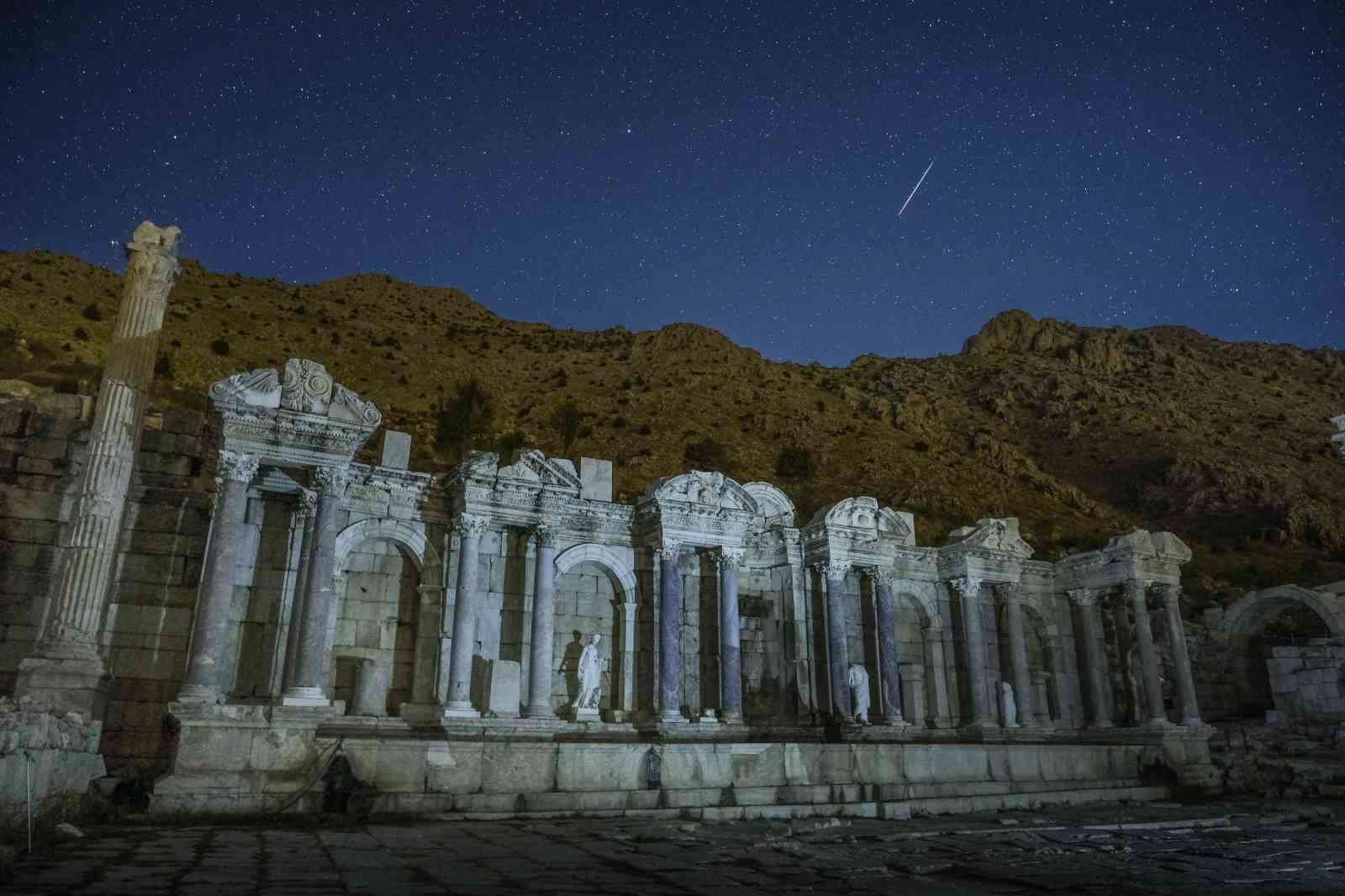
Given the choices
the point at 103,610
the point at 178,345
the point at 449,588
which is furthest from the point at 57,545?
the point at 178,345

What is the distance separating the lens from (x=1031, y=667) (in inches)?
1002

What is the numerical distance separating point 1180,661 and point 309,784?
2144 cm

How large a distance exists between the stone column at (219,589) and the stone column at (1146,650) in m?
21.7

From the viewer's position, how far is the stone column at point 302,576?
16.0m

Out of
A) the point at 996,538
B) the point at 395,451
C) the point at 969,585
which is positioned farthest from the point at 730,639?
the point at 996,538

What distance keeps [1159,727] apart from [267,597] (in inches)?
839

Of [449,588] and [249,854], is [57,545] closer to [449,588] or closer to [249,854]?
[449,588]

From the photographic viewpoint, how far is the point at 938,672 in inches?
947

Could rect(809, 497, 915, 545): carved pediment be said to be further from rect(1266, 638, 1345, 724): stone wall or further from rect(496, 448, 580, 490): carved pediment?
rect(1266, 638, 1345, 724): stone wall

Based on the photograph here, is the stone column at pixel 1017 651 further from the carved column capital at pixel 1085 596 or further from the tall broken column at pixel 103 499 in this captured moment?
the tall broken column at pixel 103 499

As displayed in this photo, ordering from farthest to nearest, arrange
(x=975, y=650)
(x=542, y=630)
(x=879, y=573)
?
(x=975, y=650)
(x=879, y=573)
(x=542, y=630)

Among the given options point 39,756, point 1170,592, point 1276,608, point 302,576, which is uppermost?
point 1276,608

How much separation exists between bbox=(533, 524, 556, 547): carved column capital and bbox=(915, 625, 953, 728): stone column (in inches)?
442

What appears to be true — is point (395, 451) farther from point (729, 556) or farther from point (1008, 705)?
point (1008, 705)
